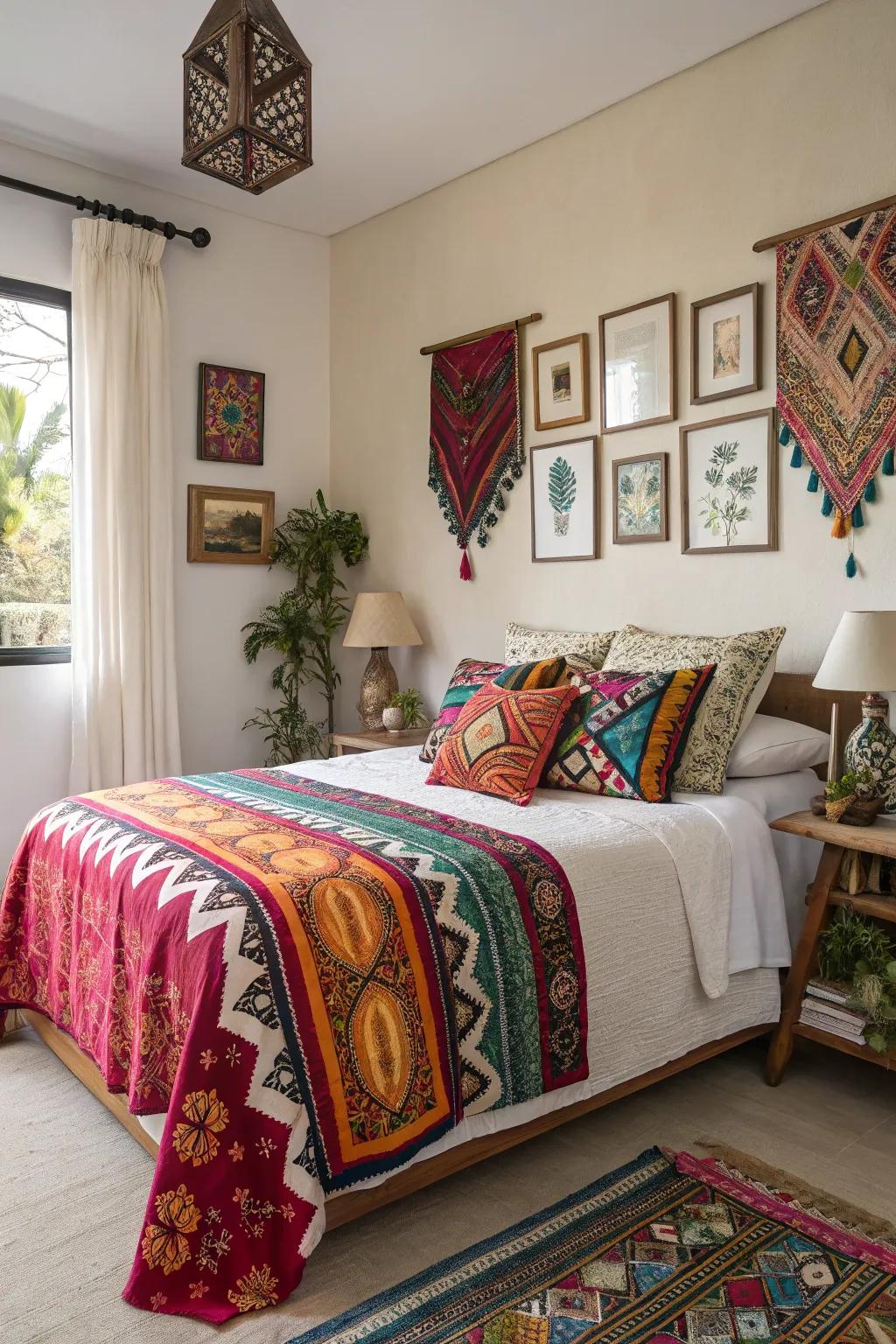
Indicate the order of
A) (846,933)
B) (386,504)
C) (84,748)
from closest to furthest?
(846,933), (84,748), (386,504)

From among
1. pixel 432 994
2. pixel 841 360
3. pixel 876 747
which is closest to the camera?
pixel 432 994

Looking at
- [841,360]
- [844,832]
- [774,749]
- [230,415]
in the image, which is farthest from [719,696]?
[230,415]

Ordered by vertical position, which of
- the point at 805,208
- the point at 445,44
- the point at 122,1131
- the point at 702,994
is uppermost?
the point at 445,44

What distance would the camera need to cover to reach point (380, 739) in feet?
13.1

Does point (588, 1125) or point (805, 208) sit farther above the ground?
point (805, 208)

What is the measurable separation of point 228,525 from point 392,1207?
313 centimetres

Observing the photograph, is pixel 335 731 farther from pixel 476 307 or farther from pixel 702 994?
pixel 702 994

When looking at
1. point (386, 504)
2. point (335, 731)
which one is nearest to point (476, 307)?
point (386, 504)

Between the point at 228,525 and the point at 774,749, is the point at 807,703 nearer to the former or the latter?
the point at 774,749

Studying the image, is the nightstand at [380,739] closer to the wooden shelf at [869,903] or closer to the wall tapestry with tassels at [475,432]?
the wall tapestry with tassels at [475,432]

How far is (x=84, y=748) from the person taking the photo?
156 inches

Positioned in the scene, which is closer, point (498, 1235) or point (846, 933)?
point (498, 1235)

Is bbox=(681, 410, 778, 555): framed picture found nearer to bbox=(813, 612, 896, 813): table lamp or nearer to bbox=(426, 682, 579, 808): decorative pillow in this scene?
bbox=(813, 612, 896, 813): table lamp

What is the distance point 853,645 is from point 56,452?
10.1 ft
